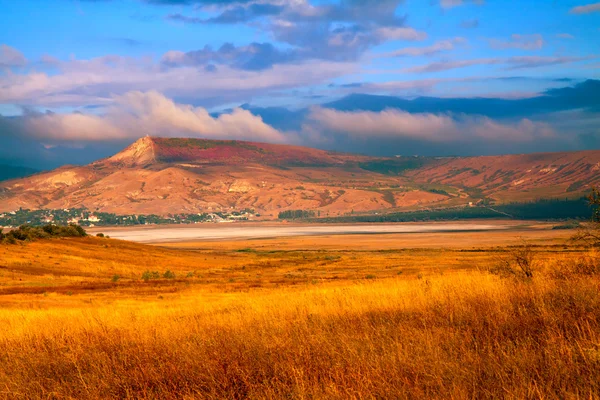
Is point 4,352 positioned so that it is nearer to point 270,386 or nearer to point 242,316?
point 242,316

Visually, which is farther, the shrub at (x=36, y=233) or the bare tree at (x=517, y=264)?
the shrub at (x=36, y=233)

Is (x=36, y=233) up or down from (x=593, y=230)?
down

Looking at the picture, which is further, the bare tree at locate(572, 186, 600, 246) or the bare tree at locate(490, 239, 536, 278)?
the bare tree at locate(572, 186, 600, 246)

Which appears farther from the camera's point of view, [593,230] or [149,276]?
[149,276]

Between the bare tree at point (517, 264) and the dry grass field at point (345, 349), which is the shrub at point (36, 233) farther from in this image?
the bare tree at point (517, 264)

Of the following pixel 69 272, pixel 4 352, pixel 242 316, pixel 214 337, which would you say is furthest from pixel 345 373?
pixel 69 272

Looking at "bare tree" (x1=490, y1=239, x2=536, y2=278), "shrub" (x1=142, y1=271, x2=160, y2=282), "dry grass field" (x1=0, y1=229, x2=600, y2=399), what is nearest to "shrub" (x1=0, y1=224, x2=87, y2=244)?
"shrub" (x1=142, y1=271, x2=160, y2=282)

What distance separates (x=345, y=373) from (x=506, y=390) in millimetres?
2069

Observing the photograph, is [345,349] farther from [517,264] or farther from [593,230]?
[517,264]

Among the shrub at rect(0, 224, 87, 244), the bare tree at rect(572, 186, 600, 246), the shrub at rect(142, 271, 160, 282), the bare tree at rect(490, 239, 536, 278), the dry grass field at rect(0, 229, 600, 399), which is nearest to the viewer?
the dry grass field at rect(0, 229, 600, 399)

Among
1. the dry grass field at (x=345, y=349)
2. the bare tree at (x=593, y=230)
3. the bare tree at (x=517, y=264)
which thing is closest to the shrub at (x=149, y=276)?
the bare tree at (x=517, y=264)

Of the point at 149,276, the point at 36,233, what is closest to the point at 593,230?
the point at 149,276

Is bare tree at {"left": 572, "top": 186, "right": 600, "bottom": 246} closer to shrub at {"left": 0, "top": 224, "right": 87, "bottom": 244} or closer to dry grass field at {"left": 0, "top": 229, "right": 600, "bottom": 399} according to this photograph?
dry grass field at {"left": 0, "top": 229, "right": 600, "bottom": 399}

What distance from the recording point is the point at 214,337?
977 cm
